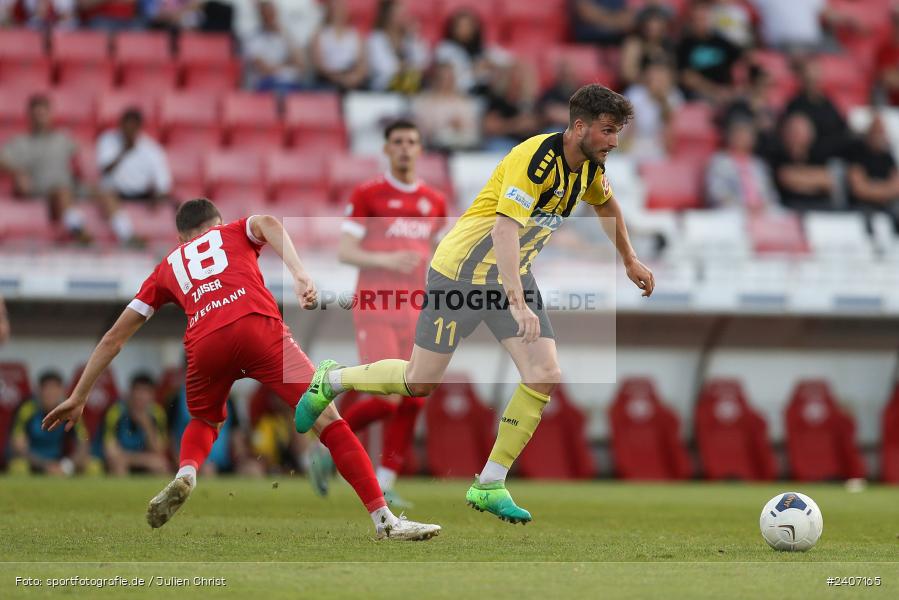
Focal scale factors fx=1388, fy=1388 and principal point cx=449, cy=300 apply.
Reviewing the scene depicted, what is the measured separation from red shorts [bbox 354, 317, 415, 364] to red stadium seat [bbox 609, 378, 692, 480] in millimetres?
4996

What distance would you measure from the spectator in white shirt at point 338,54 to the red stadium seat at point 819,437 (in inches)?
243

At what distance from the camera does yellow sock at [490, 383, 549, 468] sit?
7.23m

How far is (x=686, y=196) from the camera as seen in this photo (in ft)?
51.3

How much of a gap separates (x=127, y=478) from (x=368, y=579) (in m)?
7.78

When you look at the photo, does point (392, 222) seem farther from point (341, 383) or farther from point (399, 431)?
point (341, 383)

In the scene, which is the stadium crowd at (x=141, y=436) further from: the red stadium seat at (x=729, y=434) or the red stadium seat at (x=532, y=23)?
the red stadium seat at (x=532, y=23)

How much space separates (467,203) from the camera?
1449 cm

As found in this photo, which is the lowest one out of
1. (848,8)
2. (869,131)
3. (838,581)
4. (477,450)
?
(477,450)

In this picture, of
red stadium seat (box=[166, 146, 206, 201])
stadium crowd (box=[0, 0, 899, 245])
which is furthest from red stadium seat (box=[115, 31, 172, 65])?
red stadium seat (box=[166, 146, 206, 201])

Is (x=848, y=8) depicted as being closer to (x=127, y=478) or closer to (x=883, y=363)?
(x=883, y=363)

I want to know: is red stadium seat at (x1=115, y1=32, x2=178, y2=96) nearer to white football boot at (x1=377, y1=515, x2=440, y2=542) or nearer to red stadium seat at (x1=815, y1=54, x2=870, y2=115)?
red stadium seat at (x1=815, y1=54, x2=870, y2=115)

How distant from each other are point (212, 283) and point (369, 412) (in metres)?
2.67

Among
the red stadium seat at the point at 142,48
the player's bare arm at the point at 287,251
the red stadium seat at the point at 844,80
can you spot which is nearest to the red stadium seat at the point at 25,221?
the red stadium seat at the point at 142,48

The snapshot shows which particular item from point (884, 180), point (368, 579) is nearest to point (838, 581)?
point (368, 579)
